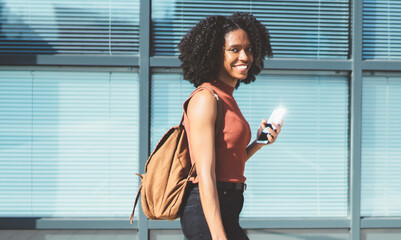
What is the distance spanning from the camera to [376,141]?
175 inches

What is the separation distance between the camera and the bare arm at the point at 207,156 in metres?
1.62

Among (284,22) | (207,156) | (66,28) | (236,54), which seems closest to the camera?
(207,156)

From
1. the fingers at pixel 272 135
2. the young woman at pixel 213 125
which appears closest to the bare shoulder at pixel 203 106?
the young woman at pixel 213 125

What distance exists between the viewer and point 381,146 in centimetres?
446

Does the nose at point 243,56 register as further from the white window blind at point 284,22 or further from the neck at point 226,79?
the white window blind at point 284,22

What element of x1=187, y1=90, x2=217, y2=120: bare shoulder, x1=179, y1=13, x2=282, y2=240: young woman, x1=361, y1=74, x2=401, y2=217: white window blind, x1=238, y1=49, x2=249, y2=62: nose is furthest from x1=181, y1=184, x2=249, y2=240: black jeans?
x1=361, y1=74, x2=401, y2=217: white window blind

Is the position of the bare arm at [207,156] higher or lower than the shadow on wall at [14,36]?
lower

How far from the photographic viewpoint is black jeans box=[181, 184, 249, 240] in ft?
5.55

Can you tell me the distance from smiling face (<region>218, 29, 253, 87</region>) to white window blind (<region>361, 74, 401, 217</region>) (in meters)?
2.97

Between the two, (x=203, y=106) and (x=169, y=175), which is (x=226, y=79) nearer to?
(x=203, y=106)

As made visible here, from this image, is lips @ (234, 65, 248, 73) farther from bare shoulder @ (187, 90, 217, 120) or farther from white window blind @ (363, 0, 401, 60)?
white window blind @ (363, 0, 401, 60)

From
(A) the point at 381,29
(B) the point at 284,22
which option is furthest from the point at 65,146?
(A) the point at 381,29

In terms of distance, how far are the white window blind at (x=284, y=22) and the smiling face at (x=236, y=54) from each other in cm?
247

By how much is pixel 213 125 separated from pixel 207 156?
12 centimetres
